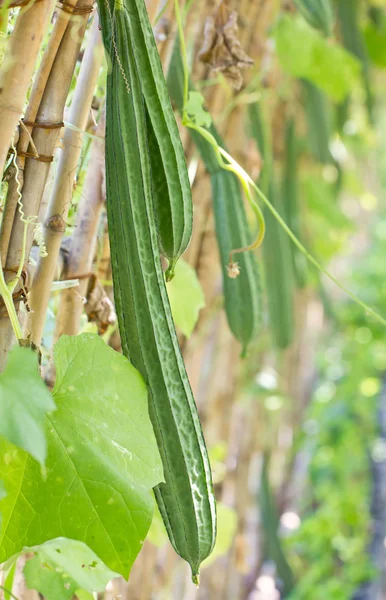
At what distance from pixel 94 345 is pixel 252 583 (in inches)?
67.9

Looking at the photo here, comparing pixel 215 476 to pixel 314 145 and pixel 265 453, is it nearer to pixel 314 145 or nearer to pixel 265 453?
pixel 265 453

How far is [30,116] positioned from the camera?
554 mm

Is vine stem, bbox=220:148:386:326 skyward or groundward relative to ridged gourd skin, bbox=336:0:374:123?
groundward

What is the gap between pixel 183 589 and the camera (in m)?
1.53

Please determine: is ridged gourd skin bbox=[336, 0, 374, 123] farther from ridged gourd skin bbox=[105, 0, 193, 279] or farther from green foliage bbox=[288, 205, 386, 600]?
ridged gourd skin bbox=[105, 0, 193, 279]

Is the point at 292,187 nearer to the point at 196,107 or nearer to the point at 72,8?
the point at 196,107

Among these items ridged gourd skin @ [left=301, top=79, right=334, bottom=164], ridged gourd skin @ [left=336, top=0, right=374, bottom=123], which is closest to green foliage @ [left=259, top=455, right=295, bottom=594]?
ridged gourd skin @ [left=301, top=79, right=334, bottom=164]

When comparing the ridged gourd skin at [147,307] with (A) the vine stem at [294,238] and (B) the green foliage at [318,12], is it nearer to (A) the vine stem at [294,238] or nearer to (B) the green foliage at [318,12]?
(A) the vine stem at [294,238]

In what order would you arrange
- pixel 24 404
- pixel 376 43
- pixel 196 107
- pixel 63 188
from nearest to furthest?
1. pixel 24 404
2. pixel 63 188
3. pixel 196 107
4. pixel 376 43

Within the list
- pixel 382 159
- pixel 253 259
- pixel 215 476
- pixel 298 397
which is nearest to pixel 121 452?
pixel 253 259

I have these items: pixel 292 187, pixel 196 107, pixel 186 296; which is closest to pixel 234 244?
pixel 186 296

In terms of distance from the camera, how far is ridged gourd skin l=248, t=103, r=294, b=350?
132 cm

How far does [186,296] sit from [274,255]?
0.54 m

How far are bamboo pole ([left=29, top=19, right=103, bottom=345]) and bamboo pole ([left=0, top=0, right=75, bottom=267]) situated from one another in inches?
2.4
